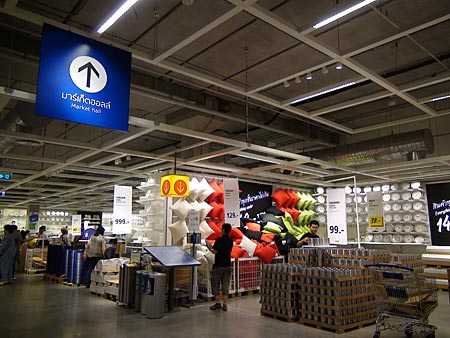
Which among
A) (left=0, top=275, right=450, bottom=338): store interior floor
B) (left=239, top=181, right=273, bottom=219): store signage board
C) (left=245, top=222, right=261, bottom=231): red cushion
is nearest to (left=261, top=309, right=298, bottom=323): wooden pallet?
(left=0, top=275, right=450, bottom=338): store interior floor

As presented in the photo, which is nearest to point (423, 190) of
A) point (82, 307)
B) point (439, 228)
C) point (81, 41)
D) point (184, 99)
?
point (439, 228)

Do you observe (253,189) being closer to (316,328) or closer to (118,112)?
(316,328)

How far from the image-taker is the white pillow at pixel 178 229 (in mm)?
8922

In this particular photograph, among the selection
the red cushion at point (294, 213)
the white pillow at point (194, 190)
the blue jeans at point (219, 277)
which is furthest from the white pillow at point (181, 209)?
the red cushion at point (294, 213)

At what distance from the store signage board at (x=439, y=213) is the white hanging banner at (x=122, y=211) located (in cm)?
970

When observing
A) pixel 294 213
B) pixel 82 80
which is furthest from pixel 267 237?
pixel 82 80

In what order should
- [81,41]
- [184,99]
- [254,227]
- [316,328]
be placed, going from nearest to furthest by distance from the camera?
[81,41] < [316,328] < [184,99] < [254,227]

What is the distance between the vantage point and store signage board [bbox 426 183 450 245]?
461 inches

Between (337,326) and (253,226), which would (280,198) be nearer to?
(253,226)

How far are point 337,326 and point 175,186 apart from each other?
4360 millimetres

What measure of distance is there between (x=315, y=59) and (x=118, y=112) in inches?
137

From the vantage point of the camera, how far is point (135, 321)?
6.34m

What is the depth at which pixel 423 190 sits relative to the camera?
39.8 feet

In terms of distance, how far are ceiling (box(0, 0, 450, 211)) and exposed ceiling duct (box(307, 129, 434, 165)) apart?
27 mm
